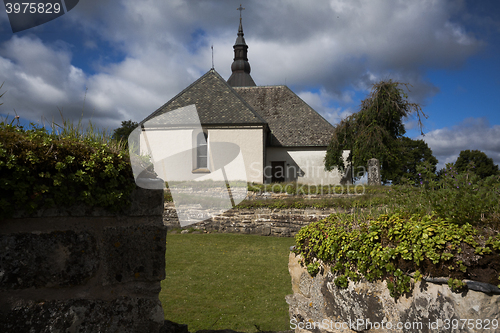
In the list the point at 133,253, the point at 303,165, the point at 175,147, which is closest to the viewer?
the point at 133,253

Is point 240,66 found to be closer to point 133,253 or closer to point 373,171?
point 373,171

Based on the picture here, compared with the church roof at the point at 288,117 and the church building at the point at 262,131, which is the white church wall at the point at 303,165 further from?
the church roof at the point at 288,117

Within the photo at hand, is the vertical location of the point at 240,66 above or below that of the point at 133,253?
above

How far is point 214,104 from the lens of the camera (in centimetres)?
2080

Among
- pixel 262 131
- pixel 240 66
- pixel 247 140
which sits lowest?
pixel 247 140

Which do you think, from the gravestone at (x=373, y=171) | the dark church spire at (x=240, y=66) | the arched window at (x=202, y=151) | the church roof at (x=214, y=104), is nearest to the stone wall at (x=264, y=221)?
the gravestone at (x=373, y=171)

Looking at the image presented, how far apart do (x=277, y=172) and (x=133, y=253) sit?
66.5 ft

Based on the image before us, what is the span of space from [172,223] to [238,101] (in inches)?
392

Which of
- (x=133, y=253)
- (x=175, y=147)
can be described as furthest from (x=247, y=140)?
(x=133, y=253)

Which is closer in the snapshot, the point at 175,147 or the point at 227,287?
the point at 227,287

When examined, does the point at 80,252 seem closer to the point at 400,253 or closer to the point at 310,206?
the point at 400,253

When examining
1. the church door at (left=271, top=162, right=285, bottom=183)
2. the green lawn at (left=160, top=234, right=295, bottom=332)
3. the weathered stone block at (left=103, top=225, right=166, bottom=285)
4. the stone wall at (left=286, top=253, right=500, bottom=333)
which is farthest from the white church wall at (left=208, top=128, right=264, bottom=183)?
the weathered stone block at (left=103, top=225, right=166, bottom=285)

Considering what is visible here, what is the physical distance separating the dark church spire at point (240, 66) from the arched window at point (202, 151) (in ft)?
47.7

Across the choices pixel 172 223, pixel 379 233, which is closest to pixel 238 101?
pixel 172 223
